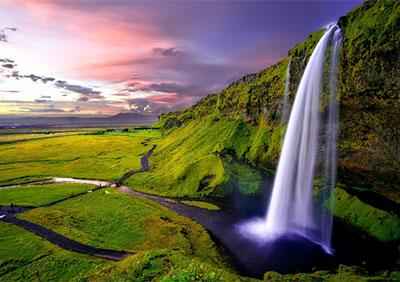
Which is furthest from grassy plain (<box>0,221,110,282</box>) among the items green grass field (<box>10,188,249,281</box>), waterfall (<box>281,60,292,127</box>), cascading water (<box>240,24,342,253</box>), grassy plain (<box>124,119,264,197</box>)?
waterfall (<box>281,60,292,127</box>)

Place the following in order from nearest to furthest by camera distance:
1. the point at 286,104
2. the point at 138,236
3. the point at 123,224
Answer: the point at 138,236 → the point at 123,224 → the point at 286,104

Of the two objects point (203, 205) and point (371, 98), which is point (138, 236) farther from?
point (371, 98)

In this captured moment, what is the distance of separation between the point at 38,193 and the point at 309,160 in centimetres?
7370

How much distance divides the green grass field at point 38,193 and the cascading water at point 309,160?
1993 inches

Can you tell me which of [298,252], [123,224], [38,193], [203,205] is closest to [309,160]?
[298,252]

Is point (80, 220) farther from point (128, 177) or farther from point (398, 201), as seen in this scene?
point (398, 201)

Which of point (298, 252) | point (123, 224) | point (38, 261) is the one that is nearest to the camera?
point (38, 261)

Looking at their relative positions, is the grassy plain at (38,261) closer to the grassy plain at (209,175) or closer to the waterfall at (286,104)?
the grassy plain at (209,175)

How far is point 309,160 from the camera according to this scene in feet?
132

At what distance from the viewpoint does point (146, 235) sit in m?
34.1

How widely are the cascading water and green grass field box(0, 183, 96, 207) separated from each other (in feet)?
166

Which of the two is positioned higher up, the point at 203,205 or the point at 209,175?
the point at 209,175

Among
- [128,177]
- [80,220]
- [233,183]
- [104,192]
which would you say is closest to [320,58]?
[233,183]

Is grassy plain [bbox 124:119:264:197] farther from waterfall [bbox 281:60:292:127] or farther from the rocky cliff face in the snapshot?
the rocky cliff face
